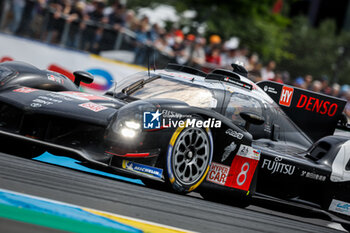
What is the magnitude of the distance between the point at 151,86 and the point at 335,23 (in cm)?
4837

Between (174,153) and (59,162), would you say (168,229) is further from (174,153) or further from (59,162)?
(59,162)

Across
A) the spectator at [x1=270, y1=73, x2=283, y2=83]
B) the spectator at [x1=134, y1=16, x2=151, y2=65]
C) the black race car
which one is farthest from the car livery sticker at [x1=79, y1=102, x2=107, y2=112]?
the spectator at [x1=270, y1=73, x2=283, y2=83]

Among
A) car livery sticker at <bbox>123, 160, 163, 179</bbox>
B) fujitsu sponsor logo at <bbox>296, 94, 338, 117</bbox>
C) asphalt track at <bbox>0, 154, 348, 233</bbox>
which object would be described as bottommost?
asphalt track at <bbox>0, 154, 348, 233</bbox>

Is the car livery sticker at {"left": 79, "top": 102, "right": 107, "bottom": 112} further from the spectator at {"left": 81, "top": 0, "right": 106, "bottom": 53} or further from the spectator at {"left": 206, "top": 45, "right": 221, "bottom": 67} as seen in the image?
the spectator at {"left": 206, "top": 45, "right": 221, "bottom": 67}

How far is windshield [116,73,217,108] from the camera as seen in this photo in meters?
6.01

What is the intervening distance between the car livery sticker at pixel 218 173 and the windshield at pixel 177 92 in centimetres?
65

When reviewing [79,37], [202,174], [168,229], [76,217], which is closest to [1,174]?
[76,217]

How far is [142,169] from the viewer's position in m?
5.16

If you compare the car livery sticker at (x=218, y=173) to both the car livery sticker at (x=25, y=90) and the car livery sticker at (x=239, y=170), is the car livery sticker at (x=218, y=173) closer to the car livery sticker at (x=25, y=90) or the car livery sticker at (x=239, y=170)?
the car livery sticker at (x=239, y=170)

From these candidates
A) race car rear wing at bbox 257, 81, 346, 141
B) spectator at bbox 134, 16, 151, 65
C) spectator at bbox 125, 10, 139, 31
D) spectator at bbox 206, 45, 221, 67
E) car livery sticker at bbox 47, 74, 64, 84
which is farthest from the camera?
spectator at bbox 206, 45, 221, 67

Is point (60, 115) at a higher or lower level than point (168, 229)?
higher

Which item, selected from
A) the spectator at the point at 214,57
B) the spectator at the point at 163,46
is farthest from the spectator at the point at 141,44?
the spectator at the point at 214,57

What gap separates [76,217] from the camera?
341 centimetres

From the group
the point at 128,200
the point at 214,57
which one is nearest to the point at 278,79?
the point at 214,57
